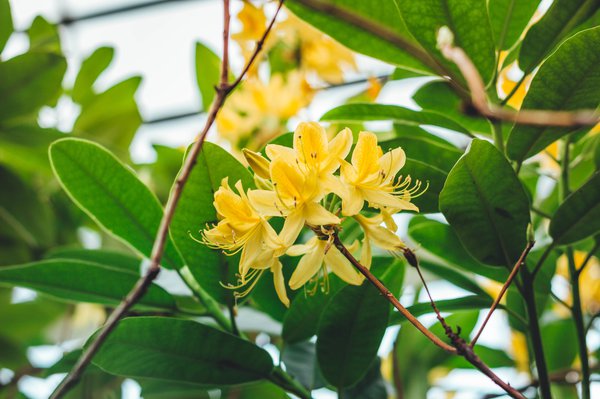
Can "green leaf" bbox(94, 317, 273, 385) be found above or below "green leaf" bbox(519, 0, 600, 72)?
below

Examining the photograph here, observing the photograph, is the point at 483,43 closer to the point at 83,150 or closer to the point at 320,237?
the point at 320,237

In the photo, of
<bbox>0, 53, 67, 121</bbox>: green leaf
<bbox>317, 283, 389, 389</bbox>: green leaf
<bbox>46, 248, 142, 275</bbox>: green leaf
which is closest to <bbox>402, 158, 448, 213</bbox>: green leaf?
<bbox>317, 283, 389, 389</bbox>: green leaf

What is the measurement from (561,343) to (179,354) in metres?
0.60

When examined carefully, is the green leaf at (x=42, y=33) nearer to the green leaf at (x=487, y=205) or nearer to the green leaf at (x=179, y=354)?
the green leaf at (x=179, y=354)

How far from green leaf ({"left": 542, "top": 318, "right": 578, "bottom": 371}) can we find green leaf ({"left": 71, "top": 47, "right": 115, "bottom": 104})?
96cm

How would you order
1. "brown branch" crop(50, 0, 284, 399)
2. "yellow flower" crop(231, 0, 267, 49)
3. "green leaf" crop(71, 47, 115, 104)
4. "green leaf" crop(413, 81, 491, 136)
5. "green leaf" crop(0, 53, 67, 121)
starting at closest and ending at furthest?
"brown branch" crop(50, 0, 284, 399) < "green leaf" crop(413, 81, 491, 136) < "green leaf" crop(0, 53, 67, 121) < "yellow flower" crop(231, 0, 267, 49) < "green leaf" crop(71, 47, 115, 104)

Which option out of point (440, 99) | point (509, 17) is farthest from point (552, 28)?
point (440, 99)

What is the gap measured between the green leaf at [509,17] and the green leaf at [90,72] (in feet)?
2.96

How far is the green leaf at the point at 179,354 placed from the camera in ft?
2.21

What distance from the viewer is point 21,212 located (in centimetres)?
123

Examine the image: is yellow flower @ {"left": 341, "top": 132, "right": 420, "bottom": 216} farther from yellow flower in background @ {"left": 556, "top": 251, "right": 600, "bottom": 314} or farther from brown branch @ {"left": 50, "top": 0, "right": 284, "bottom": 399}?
Answer: yellow flower in background @ {"left": 556, "top": 251, "right": 600, "bottom": 314}

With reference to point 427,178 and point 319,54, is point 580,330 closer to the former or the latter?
point 427,178

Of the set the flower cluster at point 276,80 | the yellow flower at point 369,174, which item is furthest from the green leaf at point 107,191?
the flower cluster at point 276,80

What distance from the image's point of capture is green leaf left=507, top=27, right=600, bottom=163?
608 mm
